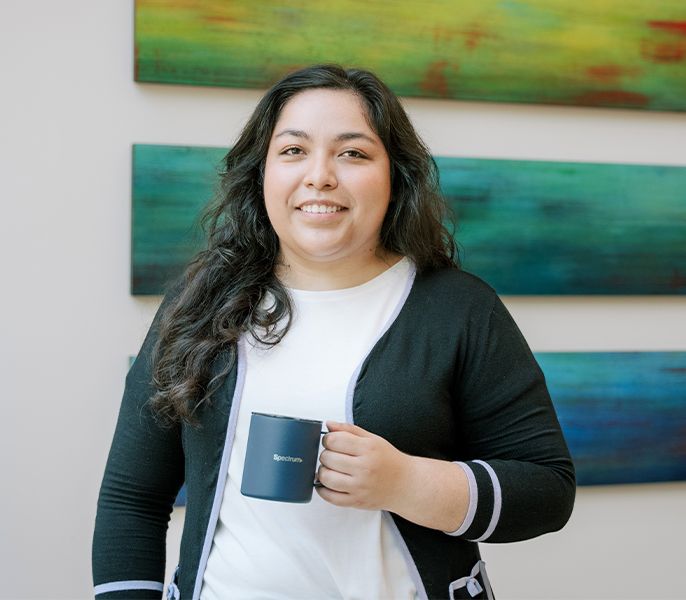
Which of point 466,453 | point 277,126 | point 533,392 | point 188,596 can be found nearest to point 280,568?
point 188,596

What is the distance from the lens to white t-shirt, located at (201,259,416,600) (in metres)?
1.10

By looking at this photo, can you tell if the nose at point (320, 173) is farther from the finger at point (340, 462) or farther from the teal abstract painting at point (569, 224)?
the teal abstract painting at point (569, 224)

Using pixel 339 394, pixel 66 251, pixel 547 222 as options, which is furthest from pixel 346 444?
pixel 547 222

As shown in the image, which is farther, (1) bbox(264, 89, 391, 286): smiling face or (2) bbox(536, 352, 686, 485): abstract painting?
(2) bbox(536, 352, 686, 485): abstract painting

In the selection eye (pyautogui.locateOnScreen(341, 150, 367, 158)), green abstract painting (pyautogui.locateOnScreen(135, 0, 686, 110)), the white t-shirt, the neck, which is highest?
green abstract painting (pyautogui.locateOnScreen(135, 0, 686, 110))

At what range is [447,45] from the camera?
1.86 m

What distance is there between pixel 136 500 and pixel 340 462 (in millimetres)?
382

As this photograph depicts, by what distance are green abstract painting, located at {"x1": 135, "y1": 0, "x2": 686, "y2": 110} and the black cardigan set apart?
2.42ft

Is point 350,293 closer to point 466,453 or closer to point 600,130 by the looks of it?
point 466,453

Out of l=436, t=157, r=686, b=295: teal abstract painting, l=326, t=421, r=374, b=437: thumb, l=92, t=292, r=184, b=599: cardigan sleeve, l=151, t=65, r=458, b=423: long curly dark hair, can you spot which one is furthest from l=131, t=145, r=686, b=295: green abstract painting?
l=326, t=421, r=374, b=437: thumb

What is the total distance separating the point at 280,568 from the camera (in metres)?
1.10

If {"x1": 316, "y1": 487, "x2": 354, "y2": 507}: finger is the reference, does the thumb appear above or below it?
above

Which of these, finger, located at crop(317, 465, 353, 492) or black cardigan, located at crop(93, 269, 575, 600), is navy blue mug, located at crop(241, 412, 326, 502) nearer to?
finger, located at crop(317, 465, 353, 492)

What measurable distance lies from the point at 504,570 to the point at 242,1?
1.36 meters
